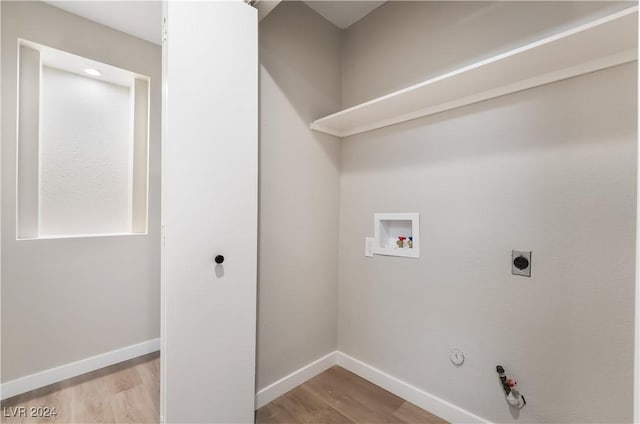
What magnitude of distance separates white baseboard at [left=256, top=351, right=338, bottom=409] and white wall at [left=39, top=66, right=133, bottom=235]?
1.80 meters

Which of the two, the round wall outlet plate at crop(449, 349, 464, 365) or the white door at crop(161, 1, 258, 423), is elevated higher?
the white door at crop(161, 1, 258, 423)

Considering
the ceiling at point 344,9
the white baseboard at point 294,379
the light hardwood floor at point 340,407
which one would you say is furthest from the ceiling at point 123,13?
the light hardwood floor at point 340,407

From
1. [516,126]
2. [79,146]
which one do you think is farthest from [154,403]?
[516,126]

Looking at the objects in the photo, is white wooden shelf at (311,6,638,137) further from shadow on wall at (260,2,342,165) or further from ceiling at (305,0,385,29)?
ceiling at (305,0,385,29)

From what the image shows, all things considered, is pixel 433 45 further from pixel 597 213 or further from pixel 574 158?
pixel 597 213

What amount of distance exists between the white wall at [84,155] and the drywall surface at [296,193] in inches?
59.2

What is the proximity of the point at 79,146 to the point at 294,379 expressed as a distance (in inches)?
95.8

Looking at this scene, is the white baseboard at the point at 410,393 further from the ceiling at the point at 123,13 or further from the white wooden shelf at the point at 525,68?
the ceiling at the point at 123,13

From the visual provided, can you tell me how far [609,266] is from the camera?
108 centimetres

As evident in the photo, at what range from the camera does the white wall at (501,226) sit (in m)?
1.08

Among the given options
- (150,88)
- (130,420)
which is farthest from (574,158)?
(150,88)

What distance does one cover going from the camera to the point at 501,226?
1.34m

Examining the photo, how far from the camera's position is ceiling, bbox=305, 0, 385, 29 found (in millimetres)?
1882

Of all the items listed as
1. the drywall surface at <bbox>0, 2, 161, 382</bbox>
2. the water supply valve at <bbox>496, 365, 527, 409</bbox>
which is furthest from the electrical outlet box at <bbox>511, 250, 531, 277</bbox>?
the drywall surface at <bbox>0, 2, 161, 382</bbox>
